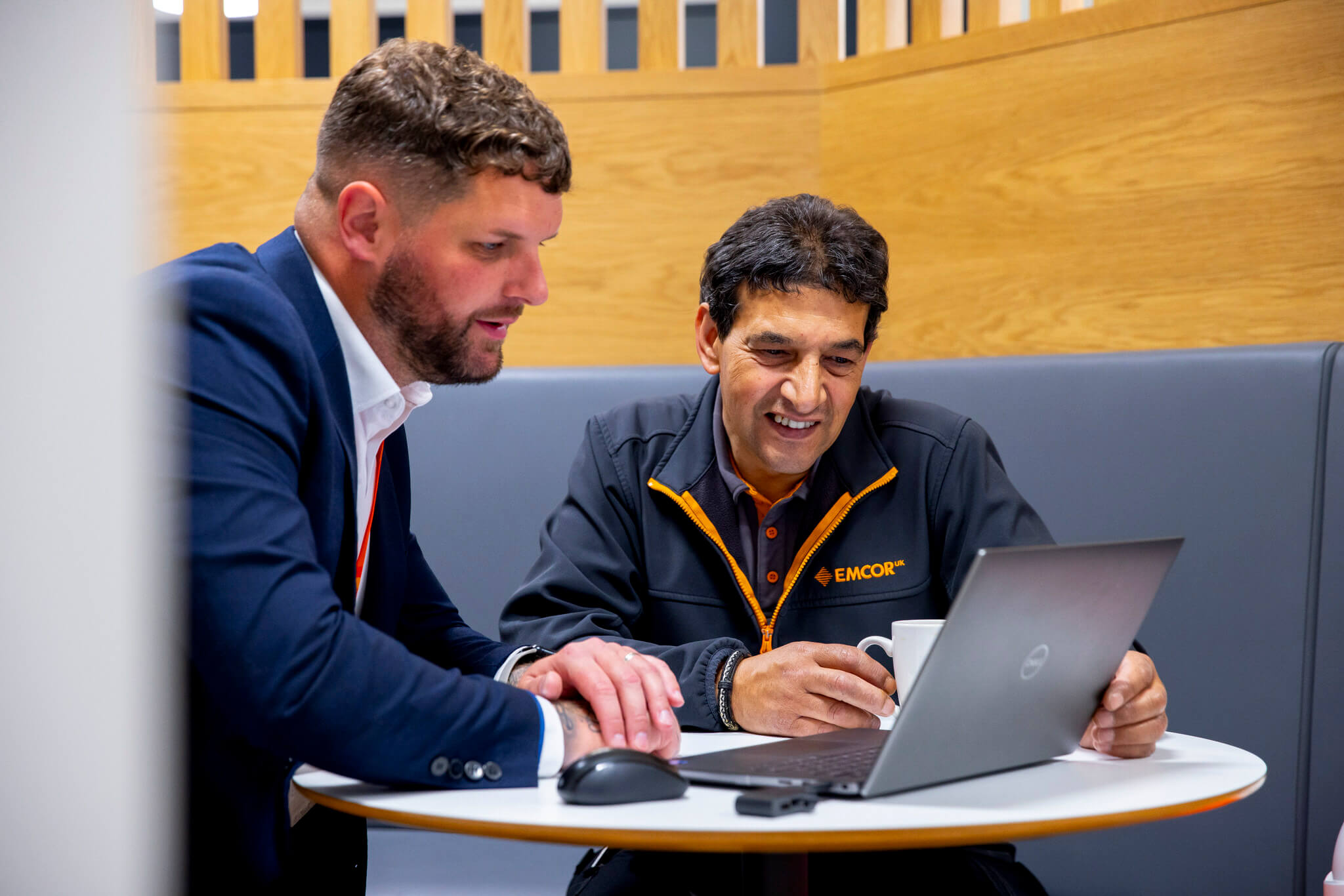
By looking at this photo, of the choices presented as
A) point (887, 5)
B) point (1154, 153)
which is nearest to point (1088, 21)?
point (1154, 153)

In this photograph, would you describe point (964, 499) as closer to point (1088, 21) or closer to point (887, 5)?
point (1088, 21)

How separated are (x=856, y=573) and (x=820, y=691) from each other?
40cm

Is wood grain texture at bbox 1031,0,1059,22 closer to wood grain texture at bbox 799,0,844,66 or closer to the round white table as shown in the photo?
wood grain texture at bbox 799,0,844,66

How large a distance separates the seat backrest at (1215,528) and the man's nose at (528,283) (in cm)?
74

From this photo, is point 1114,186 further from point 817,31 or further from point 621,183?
point 621,183

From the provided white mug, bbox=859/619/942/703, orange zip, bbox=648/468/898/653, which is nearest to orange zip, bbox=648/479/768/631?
orange zip, bbox=648/468/898/653

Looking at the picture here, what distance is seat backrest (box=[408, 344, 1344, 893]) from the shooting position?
1.51 meters

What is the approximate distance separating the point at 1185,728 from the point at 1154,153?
823mm

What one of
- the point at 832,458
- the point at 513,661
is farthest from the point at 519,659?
the point at 832,458

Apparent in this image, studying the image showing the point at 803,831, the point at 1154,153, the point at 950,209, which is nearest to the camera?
the point at 803,831

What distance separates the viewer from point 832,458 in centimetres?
147

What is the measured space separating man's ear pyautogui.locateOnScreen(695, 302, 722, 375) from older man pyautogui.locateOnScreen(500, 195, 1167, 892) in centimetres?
4

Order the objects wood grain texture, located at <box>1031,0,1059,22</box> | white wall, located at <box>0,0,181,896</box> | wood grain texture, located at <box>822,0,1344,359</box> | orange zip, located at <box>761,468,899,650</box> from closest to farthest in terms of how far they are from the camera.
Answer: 1. white wall, located at <box>0,0,181,896</box>
2. orange zip, located at <box>761,468,899,650</box>
3. wood grain texture, located at <box>822,0,1344,359</box>
4. wood grain texture, located at <box>1031,0,1059,22</box>

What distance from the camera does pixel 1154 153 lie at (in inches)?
69.9
